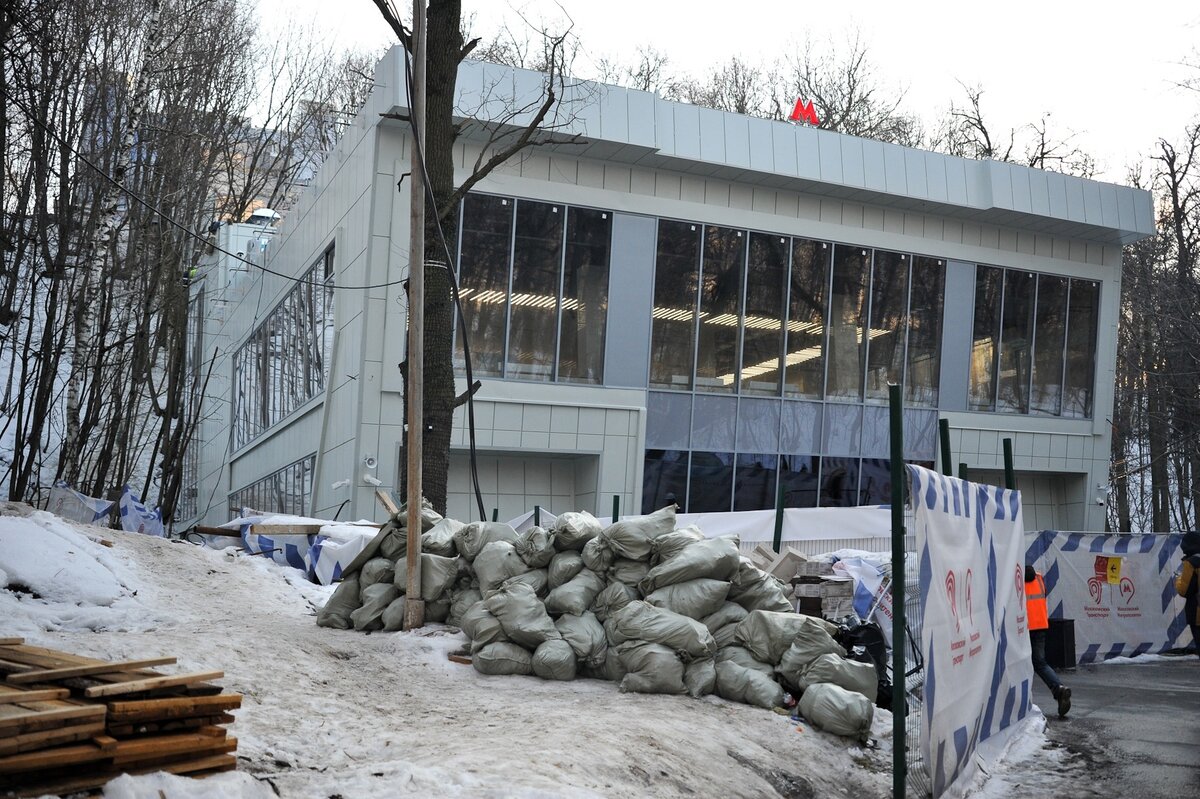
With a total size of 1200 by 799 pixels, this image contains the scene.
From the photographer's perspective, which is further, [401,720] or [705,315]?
[705,315]

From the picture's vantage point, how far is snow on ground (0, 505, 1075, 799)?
18.0 feet

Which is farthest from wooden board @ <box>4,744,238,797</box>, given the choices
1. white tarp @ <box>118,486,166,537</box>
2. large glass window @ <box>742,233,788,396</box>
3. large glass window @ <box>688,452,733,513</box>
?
large glass window @ <box>742,233,788,396</box>

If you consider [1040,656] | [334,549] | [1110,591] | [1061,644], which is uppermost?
[334,549]

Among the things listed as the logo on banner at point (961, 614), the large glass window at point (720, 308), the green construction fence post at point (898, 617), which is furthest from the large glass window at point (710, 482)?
the green construction fence post at point (898, 617)

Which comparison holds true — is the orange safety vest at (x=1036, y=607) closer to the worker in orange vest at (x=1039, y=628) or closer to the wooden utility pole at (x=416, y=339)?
the worker in orange vest at (x=1039, y=628)

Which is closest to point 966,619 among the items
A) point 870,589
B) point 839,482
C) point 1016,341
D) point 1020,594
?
point 1020,594

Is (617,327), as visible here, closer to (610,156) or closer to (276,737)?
(610,156)

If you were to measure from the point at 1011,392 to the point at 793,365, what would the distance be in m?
5.78

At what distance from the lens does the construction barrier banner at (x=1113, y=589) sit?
52.2 ft

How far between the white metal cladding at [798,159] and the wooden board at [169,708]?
13.6 m

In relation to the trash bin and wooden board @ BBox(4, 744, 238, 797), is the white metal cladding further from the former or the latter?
wooden board @ BBox(4, 744, 238, 797)

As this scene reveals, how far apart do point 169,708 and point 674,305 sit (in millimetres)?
17403

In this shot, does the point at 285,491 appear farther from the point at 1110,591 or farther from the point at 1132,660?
the point at 1132,660

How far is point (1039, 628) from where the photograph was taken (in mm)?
10289
